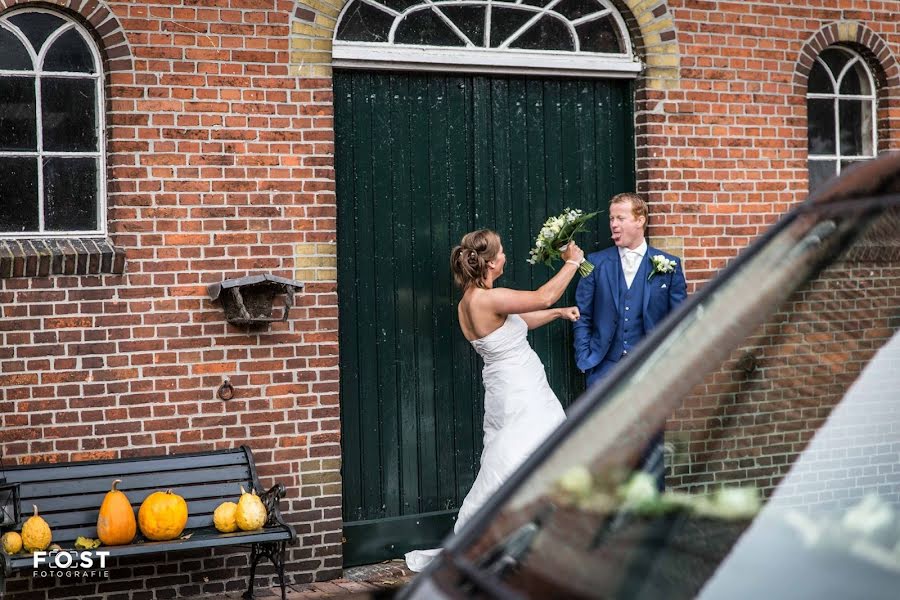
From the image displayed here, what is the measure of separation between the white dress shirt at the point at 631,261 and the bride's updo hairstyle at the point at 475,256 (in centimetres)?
93

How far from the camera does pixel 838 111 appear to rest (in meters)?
8.51

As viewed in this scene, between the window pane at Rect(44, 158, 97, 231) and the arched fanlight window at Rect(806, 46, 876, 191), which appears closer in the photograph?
the window pane at Rect(44, 158, 97, 231)

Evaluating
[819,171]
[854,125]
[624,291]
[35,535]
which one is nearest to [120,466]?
[35,535]

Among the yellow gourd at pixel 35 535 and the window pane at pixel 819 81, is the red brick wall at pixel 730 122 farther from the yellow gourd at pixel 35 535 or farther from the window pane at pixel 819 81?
the yellow gourd at pixel 35 535

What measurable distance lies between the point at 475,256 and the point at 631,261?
1.13 metres

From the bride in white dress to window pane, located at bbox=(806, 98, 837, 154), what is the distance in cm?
269

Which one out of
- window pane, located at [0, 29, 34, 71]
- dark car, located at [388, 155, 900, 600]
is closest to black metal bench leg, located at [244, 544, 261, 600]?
window pane, located at [0, 29, 34, 71]

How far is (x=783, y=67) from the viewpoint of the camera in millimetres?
8133

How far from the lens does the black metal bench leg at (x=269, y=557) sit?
6.17 metres

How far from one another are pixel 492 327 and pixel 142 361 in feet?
6.68

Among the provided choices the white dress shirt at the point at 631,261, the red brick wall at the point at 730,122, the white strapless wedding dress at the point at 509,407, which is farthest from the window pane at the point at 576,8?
the white strapless wedding dress at the point at 509,407

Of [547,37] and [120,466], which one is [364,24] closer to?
[547,37]

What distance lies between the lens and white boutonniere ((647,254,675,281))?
7.05 metres

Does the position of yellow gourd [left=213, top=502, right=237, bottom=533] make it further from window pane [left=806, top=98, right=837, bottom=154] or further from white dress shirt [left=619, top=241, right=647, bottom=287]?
window pane [left=806, top=98, right=837, bottom=154]
